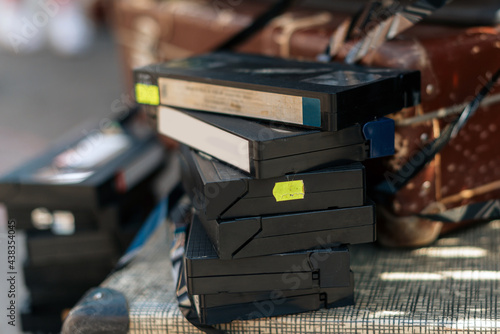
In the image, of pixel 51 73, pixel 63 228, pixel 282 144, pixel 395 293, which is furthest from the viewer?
pixel 51 73

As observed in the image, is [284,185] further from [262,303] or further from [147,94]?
[147,94]

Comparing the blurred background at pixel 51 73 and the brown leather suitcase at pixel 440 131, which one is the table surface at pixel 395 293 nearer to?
the brown leather suitcase at pixel 440 131

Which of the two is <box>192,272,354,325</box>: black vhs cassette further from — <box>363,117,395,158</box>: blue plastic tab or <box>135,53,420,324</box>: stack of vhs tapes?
<box>363,117,395,158</box>: blue plastic tab

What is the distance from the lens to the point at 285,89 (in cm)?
79

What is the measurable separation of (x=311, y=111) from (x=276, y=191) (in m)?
0.11

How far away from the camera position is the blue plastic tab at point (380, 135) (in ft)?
2.64

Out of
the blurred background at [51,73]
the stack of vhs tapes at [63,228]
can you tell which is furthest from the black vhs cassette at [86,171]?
the blurred background at [51,73]

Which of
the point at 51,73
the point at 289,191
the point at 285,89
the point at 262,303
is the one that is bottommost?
the point at 262,303

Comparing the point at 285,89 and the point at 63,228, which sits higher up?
the point at 285,89

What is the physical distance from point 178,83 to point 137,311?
335 mm

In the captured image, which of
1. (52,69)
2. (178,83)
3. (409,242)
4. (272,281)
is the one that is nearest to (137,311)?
(272,281)

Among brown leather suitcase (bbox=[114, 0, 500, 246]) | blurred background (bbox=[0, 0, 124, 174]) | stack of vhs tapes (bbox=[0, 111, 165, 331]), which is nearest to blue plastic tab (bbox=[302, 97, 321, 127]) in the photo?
brown leather suitcase (bbox=[114, 0, 500, 246])

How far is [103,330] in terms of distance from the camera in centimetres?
88

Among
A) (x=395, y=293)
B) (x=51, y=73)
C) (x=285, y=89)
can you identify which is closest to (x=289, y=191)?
(x=285, y=89)
